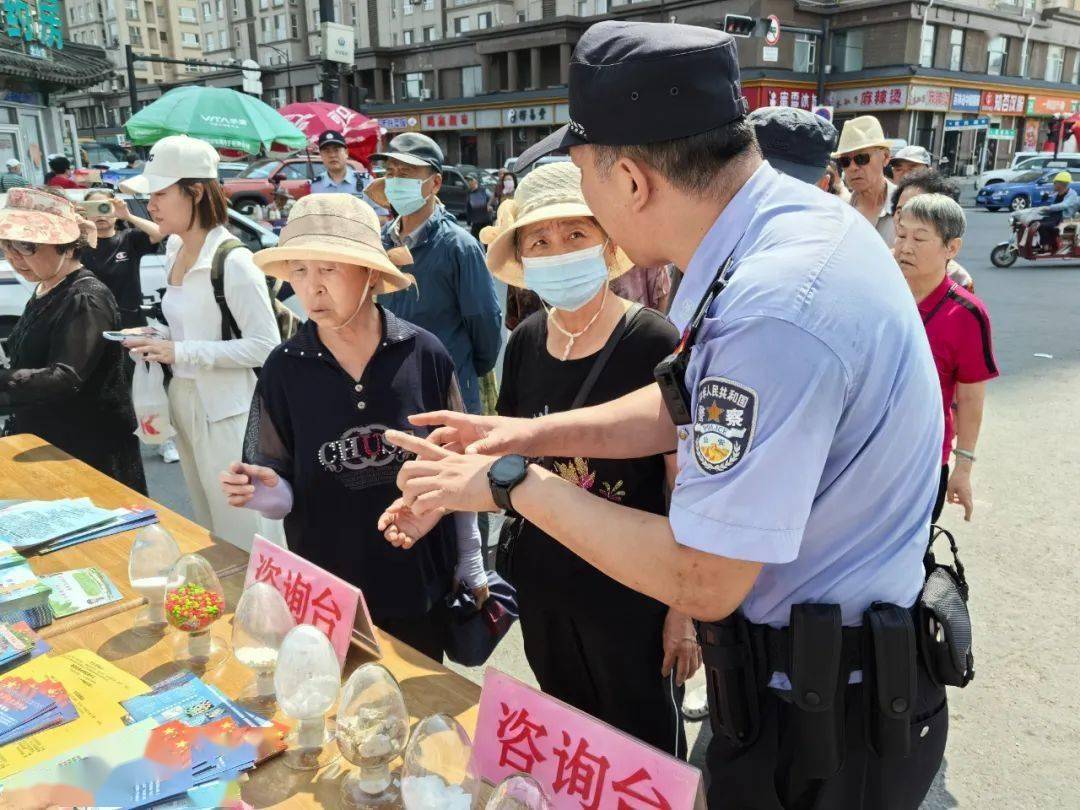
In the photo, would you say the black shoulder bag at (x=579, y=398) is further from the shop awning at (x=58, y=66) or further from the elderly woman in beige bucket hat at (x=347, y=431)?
the shop awning at (x=58, y=66)

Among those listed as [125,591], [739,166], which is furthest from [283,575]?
[739,166]

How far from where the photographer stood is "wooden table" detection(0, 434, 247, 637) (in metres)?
2.04

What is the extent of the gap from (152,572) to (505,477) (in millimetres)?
1097

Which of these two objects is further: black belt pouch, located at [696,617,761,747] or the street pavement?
the street pavement

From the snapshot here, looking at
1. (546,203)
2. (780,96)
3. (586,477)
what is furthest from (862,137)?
(780,96)

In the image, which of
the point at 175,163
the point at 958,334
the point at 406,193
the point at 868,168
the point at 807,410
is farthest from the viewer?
the point at 868,168

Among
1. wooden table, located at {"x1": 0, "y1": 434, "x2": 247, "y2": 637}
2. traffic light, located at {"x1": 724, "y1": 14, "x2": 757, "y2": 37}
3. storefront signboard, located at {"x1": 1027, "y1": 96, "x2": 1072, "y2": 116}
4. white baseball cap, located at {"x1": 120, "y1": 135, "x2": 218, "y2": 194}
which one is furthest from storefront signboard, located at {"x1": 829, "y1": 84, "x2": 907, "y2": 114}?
wooden table, located at {"x1": 0, "y1": 434, "x2": 247, "y2": 637}

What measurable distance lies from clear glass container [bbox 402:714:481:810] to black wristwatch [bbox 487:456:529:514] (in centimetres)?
34

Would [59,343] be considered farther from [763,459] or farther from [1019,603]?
[1019,603]

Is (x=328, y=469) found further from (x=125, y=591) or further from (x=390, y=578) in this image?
(x=125, y=591)

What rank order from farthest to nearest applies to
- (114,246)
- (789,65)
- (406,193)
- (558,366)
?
(789,65)
(114,246)
(406,193)
(558,366)

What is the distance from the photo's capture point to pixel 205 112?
9.67 meters

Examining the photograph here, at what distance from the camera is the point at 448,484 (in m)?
1.28

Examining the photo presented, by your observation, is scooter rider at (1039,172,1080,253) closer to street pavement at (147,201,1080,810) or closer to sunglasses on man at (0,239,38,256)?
street pavement at (147,201,1080,810)
